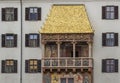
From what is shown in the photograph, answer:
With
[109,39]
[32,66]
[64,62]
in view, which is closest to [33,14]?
→ [32,66]

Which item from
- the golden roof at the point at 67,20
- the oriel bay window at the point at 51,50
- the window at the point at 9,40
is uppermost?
the golden roof at the point at 67,20

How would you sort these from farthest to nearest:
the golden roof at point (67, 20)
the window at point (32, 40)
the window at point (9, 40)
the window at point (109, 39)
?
the window at point (9, 40) < the window at point (32, 40) < the window at point (109, 39) < the golden roof at point (67, 20)

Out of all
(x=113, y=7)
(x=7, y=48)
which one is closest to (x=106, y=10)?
(x=113, y=7)

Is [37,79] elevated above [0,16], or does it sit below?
below

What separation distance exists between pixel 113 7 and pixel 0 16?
44.9ft

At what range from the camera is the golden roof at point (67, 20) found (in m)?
94.6

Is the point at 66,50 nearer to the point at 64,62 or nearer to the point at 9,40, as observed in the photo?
the point at 64,62

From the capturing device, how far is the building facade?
309ft

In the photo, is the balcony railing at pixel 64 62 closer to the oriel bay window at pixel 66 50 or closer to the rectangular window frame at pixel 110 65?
the oriel bay window at pixel 66 50

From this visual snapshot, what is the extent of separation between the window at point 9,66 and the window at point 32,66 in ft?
4.81

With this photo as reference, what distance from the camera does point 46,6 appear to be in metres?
96.8

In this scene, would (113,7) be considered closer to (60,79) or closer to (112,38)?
(112,38)

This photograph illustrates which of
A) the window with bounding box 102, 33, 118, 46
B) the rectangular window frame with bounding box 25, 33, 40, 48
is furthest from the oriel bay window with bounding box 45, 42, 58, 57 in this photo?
the window with bounding box 102, 33, 118, 46

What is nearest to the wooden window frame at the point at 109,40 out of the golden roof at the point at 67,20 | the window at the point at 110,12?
the window at the point at 110,12
